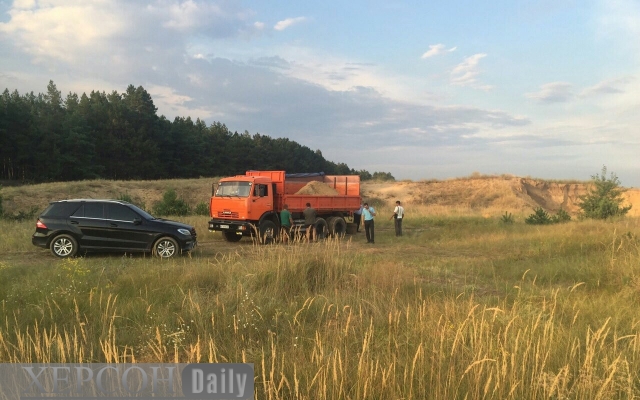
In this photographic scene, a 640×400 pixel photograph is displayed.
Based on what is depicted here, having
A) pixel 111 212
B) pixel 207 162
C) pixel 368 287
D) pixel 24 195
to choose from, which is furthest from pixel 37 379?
pixel 207 162

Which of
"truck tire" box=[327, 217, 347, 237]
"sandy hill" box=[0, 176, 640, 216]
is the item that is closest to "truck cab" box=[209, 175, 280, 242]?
"truck tire" box=[327, 217, 347, 237]

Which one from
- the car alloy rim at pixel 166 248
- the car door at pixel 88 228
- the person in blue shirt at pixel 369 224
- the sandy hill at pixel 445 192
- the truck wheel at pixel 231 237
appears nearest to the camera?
the car door at pixel 88 228

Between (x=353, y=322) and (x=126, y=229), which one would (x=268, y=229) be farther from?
(x=353, y=322)

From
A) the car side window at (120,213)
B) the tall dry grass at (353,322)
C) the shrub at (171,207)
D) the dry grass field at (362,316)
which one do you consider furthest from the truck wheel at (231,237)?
the shrub at (171,207)

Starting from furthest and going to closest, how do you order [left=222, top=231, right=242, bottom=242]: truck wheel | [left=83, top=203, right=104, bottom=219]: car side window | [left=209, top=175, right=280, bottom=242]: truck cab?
[left=222, top=231, right=242, bottom=242]: truck wheel, [left=209, top=175, right=280, bottom=242]: truck cab, [left=83, top=203, right=104, bottom=219]: car side window

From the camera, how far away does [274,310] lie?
20.3 feet

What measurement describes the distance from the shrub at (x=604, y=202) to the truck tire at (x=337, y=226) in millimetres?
13974

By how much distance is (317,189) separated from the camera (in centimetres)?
1992

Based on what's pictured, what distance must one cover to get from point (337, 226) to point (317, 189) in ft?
6.47

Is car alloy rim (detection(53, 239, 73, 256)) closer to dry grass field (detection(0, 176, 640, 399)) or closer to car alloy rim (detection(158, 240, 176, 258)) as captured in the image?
dry grass field (detection(0, 176, 640, 399))

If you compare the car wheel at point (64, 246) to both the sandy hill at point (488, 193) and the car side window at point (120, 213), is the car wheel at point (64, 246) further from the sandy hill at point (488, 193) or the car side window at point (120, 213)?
the sandy hill at point (488, 193)

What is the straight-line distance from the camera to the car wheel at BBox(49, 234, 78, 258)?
12391mm

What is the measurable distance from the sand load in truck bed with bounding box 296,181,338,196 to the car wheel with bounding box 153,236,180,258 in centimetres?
724

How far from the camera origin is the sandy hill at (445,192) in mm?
37328
